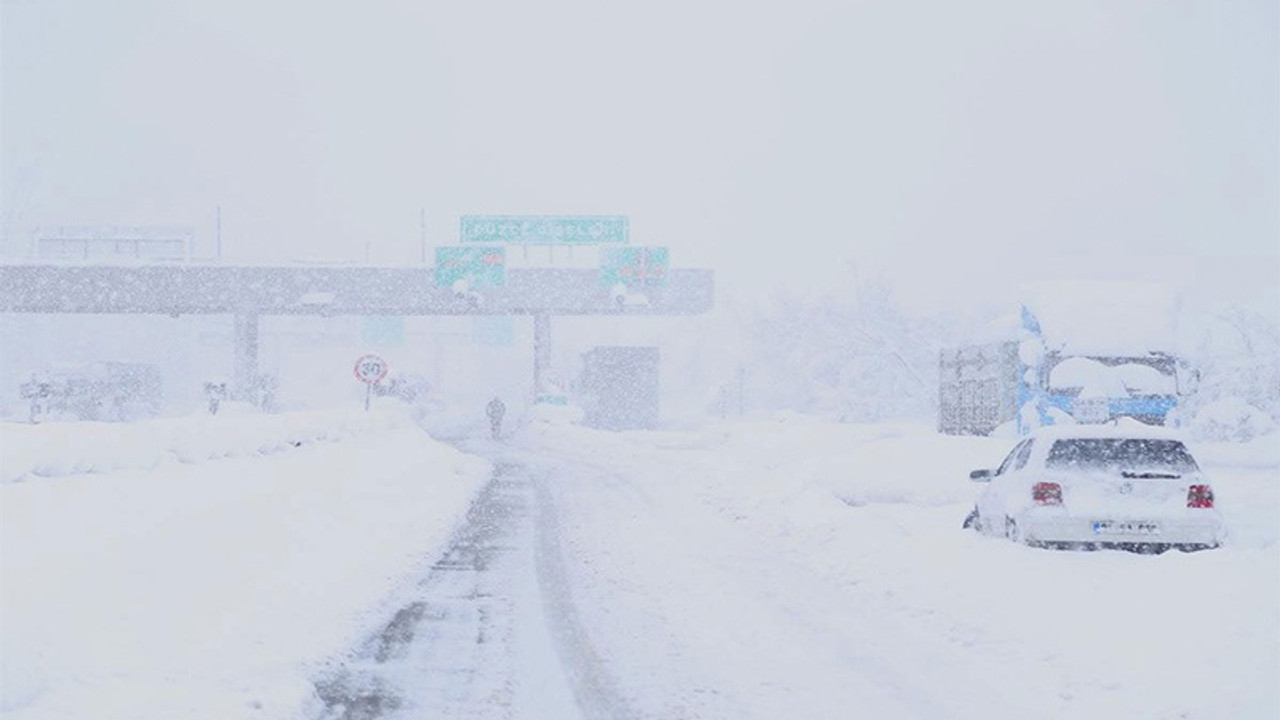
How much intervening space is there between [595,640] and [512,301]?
1995 inches

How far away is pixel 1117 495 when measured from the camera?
42.6 ft

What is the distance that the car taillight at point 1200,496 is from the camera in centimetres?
1300

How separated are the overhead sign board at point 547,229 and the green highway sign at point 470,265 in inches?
29.4

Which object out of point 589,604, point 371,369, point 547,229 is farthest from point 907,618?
point 547,229

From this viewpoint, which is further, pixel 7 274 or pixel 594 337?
pixel 594 337

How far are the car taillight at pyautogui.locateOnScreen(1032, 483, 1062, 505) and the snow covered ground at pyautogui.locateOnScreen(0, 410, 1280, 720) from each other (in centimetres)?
55

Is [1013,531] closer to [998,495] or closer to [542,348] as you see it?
[998,495]

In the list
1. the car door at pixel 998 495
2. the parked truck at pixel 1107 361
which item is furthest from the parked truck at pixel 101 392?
the car door at pixel 998 495

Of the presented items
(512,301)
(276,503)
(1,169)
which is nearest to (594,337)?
(1,169)

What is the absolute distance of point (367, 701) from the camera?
7371mm

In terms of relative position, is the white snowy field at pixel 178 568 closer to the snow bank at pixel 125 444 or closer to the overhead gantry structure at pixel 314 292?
the snow bank at pixel 125 444

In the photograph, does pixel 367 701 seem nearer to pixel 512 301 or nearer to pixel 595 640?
pixel 595 640

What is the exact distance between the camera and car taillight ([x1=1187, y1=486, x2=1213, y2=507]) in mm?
13000

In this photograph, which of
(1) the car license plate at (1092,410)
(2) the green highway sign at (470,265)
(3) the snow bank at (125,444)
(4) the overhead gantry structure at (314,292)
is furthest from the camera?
(4) the overhead gantry structure at (314,292)
